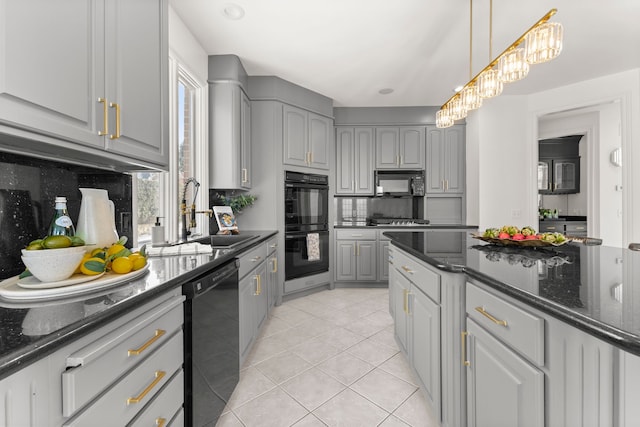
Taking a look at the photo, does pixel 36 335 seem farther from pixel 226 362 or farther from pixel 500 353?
pixel 500 353

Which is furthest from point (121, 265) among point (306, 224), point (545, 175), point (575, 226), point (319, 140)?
point (545, 175)

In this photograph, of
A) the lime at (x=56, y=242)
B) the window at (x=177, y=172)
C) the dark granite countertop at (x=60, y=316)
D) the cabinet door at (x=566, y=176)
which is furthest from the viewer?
the cabinet door at (x=566, y=176)

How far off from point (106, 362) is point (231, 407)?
115 centimetres

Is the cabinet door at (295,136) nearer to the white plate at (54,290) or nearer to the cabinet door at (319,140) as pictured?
the cabinet door at (319,140)

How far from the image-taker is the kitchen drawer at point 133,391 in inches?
27.5

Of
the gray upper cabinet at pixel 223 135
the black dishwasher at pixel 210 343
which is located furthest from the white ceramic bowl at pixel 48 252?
the gray upper cabinet at pixel 223 135

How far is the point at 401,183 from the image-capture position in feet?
14.3

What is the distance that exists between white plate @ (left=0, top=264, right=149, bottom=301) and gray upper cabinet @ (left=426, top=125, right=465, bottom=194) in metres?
4.29

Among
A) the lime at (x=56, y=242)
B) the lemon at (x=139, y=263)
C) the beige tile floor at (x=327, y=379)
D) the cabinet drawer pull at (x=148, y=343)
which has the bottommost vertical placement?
the beige tile floor at (x=327, y=379)

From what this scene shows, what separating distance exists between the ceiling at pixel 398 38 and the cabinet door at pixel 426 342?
2.21 metres

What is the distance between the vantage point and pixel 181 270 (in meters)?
1.17

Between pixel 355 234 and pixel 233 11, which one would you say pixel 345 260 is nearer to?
pixel 355 234

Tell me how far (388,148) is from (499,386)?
3.79 m

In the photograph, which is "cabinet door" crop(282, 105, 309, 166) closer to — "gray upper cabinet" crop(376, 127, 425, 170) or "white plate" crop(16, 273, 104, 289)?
"gray upper cabinet" crop(376, 127, 425, 170)
